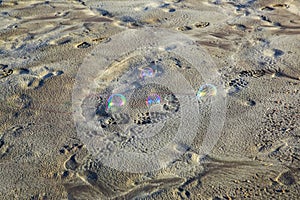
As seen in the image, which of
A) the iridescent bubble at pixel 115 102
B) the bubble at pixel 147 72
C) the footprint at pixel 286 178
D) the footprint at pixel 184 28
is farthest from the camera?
the footprint at pixel 184 28

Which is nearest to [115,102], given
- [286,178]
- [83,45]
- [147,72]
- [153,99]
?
[153,99]

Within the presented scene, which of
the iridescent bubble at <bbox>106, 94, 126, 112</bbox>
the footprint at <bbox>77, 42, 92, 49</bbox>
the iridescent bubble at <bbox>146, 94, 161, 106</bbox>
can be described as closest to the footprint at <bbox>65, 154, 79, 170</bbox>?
the iridescent bubble at <bbox>106, 94, 126, 112</bbox>

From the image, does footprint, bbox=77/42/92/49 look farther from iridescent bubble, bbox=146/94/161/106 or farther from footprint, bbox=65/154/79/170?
footprint, bbox=65/154/79/170

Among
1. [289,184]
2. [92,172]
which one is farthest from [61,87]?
[289,184]

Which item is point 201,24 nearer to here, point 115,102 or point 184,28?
point 184,28

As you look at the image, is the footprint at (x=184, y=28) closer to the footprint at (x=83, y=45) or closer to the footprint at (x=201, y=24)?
the footprint at (x=201, y=24)

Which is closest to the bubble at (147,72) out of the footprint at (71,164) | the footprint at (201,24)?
the footprint at (201,24)
